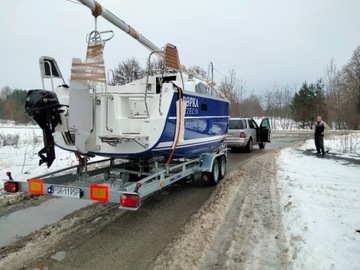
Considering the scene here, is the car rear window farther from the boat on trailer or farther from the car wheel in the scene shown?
the boat on trailer

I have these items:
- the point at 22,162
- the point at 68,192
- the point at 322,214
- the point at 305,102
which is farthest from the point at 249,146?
the point at 305,102

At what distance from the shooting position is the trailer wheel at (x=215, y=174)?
27.4 feet

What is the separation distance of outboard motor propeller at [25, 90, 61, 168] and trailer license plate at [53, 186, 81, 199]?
1.54 feet

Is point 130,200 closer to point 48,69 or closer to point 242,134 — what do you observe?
point 48,69

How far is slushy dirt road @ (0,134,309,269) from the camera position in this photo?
4148mm

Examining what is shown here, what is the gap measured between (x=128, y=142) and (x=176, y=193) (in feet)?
8.50

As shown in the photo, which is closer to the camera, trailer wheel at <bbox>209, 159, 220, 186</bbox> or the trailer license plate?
the trailer license plate

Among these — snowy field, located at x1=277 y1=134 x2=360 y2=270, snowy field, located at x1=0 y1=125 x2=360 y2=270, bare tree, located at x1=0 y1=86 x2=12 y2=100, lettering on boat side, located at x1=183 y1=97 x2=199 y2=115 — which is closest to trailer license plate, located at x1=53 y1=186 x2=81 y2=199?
snowy field, located at x1=0 y1=125 x2=360 y2=270

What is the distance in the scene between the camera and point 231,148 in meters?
17.7

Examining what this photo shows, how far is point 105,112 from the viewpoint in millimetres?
5590

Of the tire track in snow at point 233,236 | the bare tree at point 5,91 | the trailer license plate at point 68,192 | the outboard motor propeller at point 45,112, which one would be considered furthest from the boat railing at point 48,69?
the bare tree at point 5,91

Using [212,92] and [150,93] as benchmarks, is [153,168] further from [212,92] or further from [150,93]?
[212,92]

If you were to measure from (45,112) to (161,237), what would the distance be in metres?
2.62

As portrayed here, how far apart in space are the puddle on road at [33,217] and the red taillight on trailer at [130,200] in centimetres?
180
